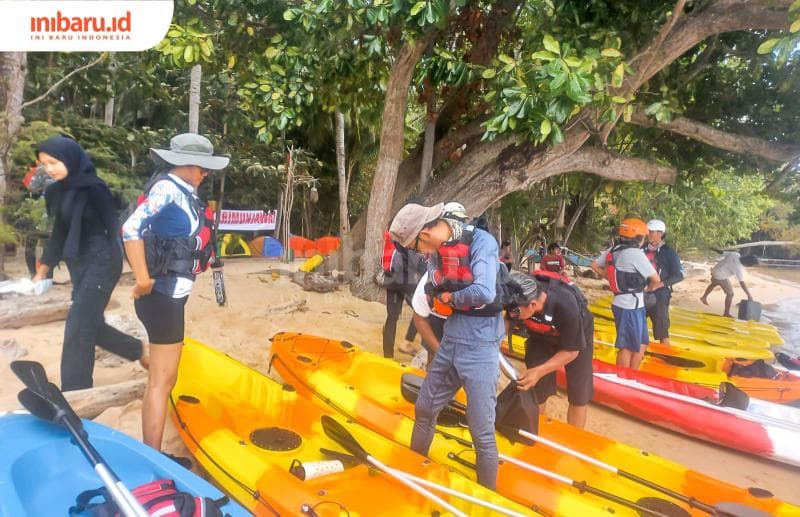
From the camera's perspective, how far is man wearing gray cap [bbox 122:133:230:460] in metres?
2.26

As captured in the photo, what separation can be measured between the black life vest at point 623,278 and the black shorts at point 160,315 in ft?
11.1

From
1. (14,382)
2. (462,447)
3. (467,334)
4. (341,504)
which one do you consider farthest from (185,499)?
(14,382)

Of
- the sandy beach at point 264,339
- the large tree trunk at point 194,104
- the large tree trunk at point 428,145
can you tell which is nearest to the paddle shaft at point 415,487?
the sandy beach at point 264,339

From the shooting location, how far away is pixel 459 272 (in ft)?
7.69

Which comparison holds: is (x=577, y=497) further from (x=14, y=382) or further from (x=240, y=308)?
(x=240, y=308)

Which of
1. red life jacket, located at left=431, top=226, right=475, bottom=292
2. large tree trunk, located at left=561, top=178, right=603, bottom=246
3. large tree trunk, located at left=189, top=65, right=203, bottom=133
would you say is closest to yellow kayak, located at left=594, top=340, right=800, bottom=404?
red life jacket, located at left=431, top=226, right=475, bottom=292

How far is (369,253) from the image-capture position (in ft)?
21.4

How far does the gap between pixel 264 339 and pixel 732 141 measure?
6.28 meters

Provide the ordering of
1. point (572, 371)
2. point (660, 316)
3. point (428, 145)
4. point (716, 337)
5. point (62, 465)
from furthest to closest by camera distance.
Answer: point (428, 145) < point (716, 337) < point (660, 316) < point (572, 371) < point (62, 465)

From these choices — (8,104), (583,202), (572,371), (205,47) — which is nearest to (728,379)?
(572,371)

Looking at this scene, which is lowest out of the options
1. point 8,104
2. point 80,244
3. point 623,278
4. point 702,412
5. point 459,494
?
point 702,412

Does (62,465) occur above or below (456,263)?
below

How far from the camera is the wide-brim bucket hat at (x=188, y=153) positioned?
91.8 inches

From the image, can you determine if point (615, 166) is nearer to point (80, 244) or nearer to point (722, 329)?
point (722, 329)
